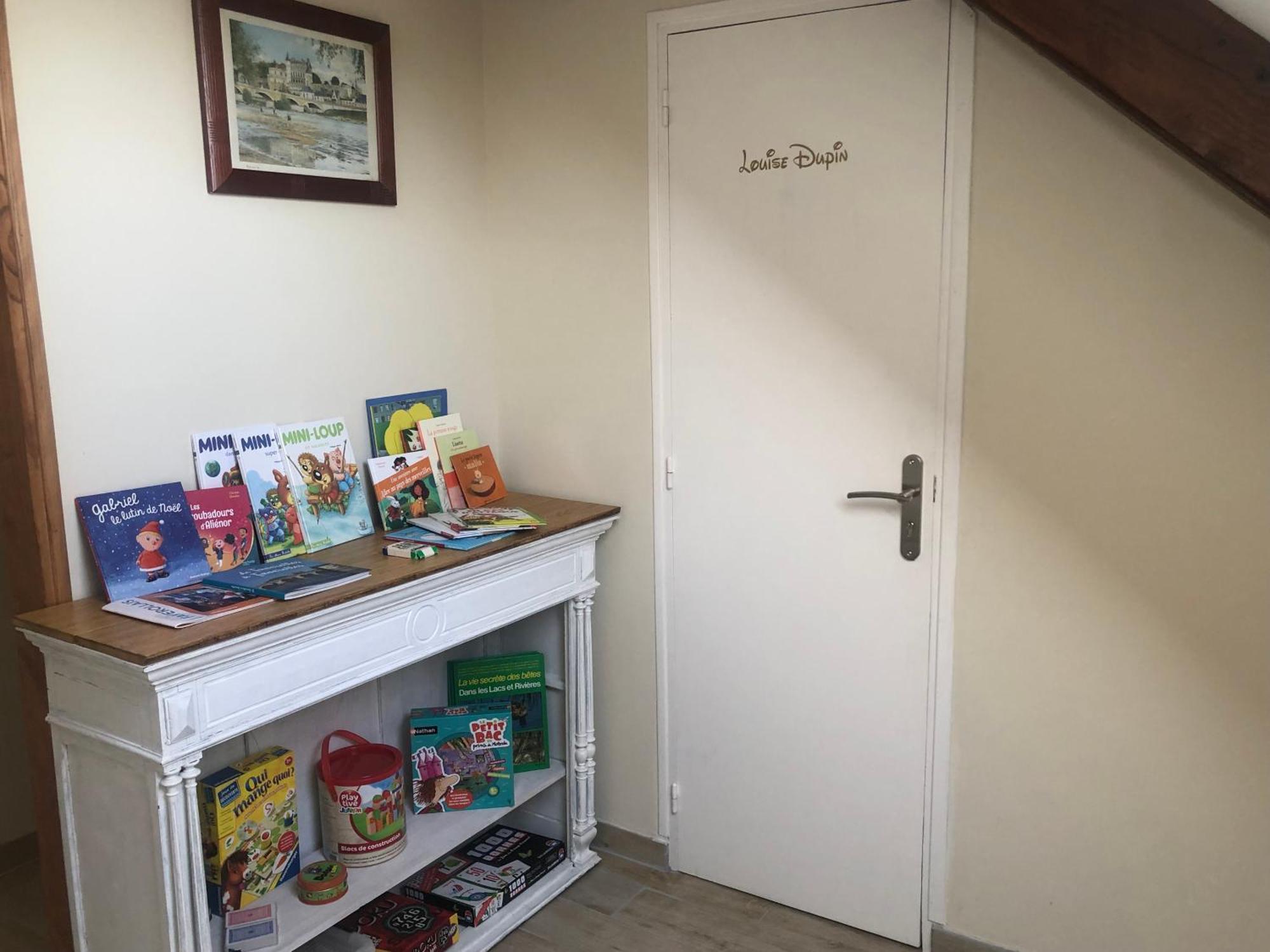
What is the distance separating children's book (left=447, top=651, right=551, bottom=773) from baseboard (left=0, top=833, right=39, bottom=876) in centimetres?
127

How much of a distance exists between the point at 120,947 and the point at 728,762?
1445 mm

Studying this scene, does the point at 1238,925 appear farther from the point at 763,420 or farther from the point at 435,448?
the point at 435,448

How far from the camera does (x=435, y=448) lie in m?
2.70

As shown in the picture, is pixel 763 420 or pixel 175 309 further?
pixel 763 420

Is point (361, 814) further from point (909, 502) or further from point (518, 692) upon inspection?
point (909, 502)

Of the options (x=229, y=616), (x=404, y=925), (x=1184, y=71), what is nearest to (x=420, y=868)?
(x=404, y=925)


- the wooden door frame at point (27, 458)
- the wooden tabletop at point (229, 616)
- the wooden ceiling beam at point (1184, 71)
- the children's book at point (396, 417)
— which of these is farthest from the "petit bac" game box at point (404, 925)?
the wooden ceiling beam at point (1184, 71)

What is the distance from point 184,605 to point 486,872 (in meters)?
1.23

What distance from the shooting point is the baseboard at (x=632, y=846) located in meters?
2.88

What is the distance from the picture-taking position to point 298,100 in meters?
2.35

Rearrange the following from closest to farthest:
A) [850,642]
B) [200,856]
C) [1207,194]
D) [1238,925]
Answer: [200,856], [1207,194], [1238,925], [850,642]

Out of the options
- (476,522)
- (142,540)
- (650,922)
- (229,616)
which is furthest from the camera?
(650,922)

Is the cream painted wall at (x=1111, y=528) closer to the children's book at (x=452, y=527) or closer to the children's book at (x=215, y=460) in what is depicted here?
the children's book at (x=452, y=527)

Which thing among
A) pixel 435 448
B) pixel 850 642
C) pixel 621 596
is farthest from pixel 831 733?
pixel 435 448
